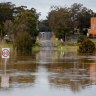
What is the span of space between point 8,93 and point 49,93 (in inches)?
58.0

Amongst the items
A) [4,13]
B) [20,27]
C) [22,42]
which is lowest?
[22,42]

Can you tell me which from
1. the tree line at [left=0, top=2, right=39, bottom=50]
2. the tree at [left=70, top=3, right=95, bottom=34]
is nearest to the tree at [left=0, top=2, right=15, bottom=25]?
the tree line at [left=0, top=2, right=39, bottom=50]

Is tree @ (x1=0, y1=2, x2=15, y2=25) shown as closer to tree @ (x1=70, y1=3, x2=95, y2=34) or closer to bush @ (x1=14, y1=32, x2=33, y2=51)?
tree @ (x1=70, y1=3, x2=95, y2=34)

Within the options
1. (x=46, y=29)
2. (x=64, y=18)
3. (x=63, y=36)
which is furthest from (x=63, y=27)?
(x=46, y=29)

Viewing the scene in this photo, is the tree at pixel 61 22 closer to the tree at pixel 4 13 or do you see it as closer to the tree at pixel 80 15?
the tree at pixel 80 15

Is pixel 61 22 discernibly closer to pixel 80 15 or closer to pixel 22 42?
pixel 80 15

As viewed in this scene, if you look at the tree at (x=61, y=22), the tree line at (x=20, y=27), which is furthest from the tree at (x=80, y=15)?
the tree line at (x=20, y=27)

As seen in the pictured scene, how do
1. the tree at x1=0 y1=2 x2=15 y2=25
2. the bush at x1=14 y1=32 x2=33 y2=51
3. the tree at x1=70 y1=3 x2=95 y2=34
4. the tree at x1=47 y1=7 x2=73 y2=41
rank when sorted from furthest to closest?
the tree at x1=70 y1=3 x2=95 y2=34 → the tree at x1=0 y1=2 x2=15 y2=25 → the tree at x1=47 y1=7 x2=73 y2=41 → the bush at x1=14 y1=32 x2=33 y2=51

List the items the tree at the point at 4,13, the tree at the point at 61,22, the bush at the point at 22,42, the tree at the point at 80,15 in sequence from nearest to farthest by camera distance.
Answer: the bush at the point at 22,42 → the tree at the point at 61,22 → the tree at the point at 4,13 → the tree at the point at 80,15

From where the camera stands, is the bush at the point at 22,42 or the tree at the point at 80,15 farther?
the tree at the point at 80,15

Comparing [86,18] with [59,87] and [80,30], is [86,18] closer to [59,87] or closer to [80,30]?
[80,30]

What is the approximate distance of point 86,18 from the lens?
124 m

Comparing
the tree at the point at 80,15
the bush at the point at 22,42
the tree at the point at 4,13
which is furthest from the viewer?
the tree at the point at 80,15

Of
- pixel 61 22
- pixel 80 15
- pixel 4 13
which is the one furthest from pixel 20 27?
pixel 80 15
